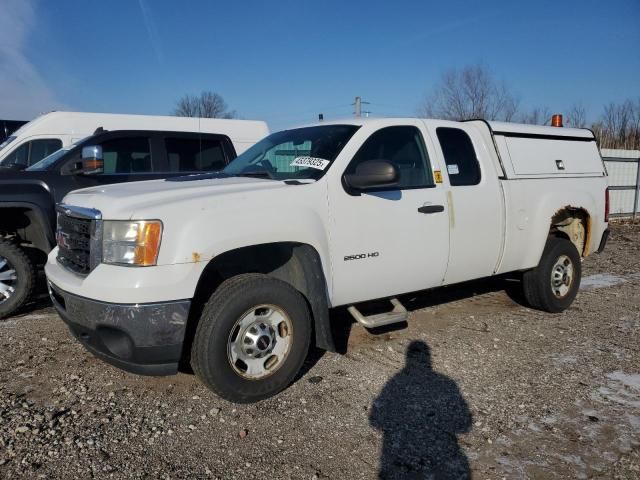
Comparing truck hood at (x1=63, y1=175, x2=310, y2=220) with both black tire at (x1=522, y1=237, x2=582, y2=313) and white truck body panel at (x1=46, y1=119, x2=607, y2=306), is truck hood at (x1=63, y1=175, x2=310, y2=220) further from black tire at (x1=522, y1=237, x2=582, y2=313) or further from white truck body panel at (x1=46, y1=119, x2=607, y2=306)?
black tire at (x1=522, y1=237, x2=582, y2=313)

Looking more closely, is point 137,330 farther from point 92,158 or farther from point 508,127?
point 508,127

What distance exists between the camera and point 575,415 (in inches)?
133

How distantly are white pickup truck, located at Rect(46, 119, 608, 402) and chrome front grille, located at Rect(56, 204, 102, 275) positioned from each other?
0.6 inches

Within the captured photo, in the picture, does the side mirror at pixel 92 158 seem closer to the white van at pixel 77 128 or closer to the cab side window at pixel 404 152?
the cab side window at pixel 404 152

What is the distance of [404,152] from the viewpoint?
4383 millimetres

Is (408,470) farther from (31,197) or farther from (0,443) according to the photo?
(31,197)

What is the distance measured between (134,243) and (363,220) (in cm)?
163

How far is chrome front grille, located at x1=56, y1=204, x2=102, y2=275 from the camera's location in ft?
10.5

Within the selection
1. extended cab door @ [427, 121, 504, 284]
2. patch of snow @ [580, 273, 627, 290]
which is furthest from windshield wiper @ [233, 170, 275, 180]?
patch of snow @ [580, 273, 627, 290]

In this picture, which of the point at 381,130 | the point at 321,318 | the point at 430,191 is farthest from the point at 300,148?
the point at 321,318

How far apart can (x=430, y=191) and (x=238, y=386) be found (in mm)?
2173

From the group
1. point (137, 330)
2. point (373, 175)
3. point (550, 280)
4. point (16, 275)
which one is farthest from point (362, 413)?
point (16, 275)

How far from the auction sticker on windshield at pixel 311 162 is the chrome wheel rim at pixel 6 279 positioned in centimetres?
333

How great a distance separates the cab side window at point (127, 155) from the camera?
637 centimetres
